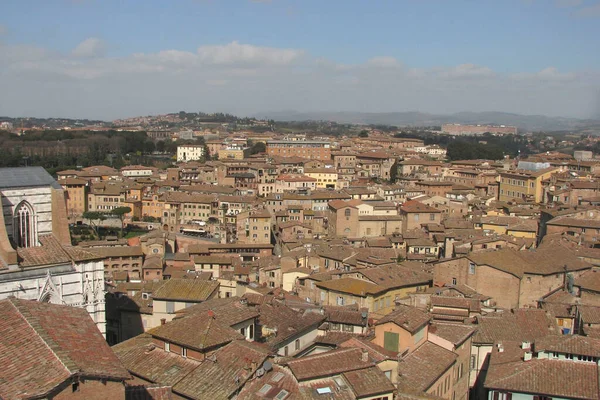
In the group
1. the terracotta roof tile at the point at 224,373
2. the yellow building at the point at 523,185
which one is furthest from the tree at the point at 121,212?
the terracotta roof tile at the point at 224,373

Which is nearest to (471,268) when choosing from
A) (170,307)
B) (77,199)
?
(170,307)

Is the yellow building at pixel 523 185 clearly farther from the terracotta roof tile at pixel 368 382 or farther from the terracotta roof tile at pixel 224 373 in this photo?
the terracotta roof tile at pixel 224 373

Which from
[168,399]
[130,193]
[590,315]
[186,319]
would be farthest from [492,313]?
[130,193]

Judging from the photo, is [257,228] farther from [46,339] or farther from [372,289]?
[46,339]

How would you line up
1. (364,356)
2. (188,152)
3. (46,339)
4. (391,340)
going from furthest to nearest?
(188,152) → (391,340) → (364,356) → (46,339)

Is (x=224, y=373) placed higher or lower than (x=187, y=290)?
higher

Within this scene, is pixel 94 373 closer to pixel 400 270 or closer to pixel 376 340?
pixel 376 340

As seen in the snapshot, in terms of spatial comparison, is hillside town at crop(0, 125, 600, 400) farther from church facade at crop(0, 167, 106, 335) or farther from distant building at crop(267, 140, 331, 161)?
distant building at crop(267, 140, 331, 161)
